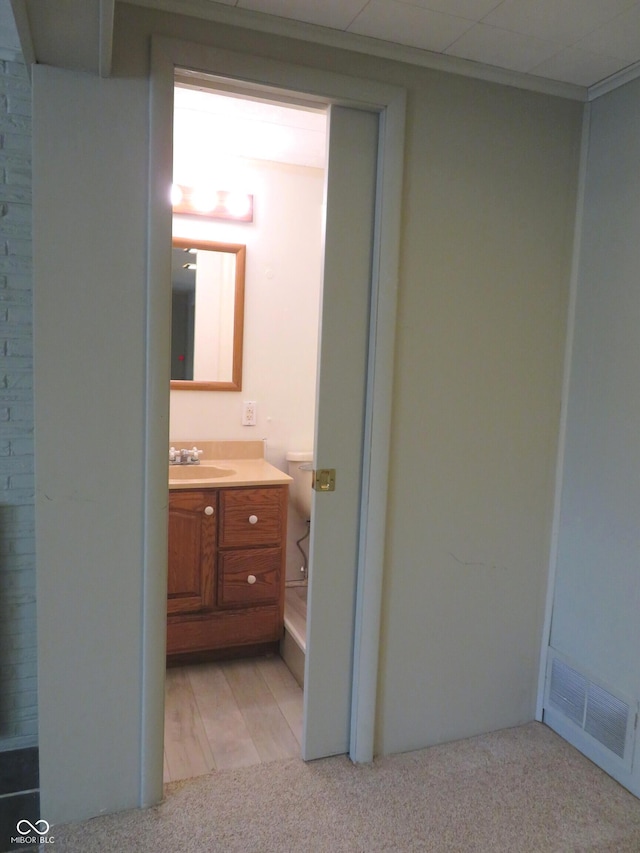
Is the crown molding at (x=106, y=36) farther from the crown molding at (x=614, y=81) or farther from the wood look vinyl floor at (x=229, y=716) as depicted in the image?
the wood look vinyl floor at (x=229, y=716)

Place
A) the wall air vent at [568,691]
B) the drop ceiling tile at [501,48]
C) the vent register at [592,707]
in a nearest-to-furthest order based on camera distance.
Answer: the drop ceiling tile at [501,48] < the vent register at [592,707] < the wall air vent at [568,691]

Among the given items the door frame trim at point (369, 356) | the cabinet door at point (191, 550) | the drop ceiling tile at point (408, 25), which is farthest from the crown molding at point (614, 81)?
the cabinet door at point (191, 550)

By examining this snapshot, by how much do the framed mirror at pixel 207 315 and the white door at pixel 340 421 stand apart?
1241 mm

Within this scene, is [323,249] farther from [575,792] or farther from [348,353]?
[575,792]

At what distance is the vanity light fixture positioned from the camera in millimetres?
3014

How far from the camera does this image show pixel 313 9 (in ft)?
5.79

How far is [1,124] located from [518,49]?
5.23ft

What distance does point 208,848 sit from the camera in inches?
69.4

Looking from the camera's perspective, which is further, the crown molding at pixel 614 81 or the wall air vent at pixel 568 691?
the wall air vent at pixel 568 691

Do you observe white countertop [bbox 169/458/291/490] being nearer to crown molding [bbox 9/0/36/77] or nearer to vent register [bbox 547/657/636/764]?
vent register [bbox 547/657/636/764]

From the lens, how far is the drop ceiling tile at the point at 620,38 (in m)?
1.75

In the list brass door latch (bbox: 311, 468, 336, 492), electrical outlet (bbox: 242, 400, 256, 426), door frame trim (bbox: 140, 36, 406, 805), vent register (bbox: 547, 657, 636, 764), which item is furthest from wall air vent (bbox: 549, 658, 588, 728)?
electrical outlet (bbox: 242, 400, 256, 426)

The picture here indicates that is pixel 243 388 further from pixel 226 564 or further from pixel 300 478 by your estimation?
pixel 226 564

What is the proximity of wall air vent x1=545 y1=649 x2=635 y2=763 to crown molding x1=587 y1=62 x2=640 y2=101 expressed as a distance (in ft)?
6.43
